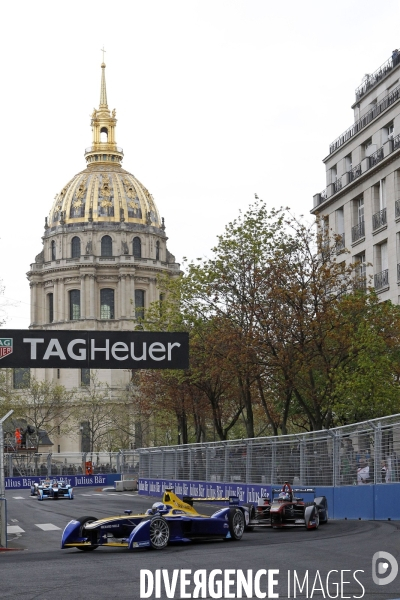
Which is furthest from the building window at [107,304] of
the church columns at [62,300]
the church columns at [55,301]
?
the church columns at [55,301]

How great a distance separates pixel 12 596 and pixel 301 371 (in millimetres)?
29797

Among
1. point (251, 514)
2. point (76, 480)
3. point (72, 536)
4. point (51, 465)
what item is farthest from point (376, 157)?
point (72, 536)

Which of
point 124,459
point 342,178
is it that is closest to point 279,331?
point 342,178

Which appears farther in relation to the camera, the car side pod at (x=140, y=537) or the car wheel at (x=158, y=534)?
the car wheel at (x=158, y=534)

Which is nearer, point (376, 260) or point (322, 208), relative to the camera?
point (376, 260)

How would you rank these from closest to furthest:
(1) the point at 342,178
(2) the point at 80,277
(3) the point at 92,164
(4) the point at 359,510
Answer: (4) the point at 359,510 → (1) the point at 342,178 → (2) the point at 80,277 → (3) the point at 92,164

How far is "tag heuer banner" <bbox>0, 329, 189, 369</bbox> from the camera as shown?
2431 cm

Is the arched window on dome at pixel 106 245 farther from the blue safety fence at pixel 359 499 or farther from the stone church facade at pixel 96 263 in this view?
the blue safety fence at pixel 359 499

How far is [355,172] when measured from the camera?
61156 mm

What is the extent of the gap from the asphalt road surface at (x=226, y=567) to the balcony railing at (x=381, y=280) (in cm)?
3385

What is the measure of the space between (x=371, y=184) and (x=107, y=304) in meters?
112

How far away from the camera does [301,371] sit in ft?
138

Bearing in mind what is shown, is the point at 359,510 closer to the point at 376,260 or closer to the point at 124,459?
the point at 376,260

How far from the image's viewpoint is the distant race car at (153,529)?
18453 millimetres
